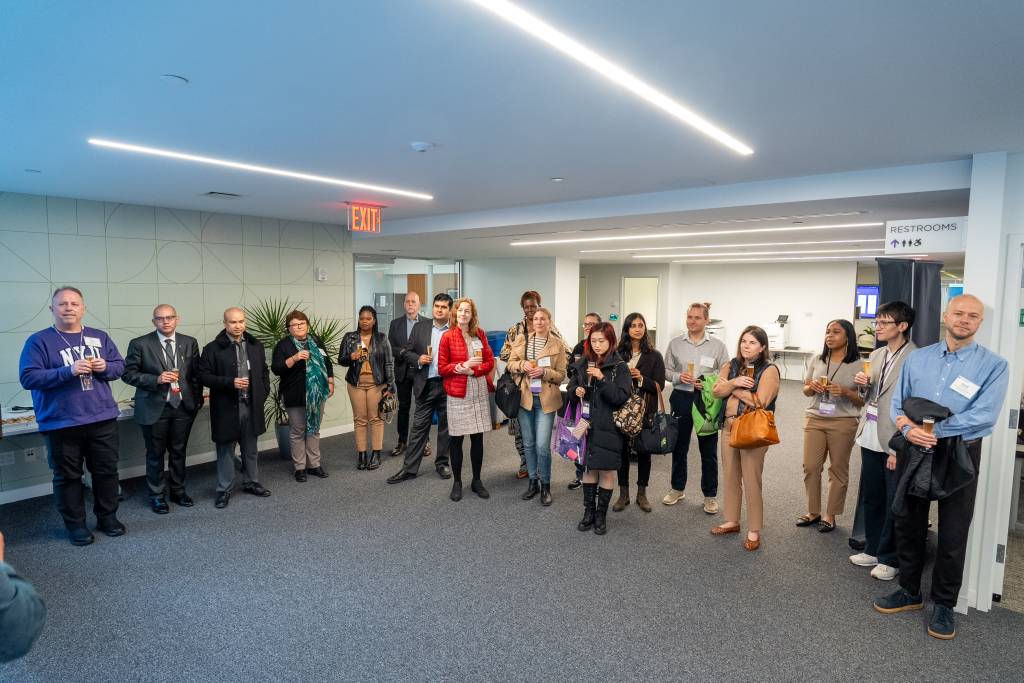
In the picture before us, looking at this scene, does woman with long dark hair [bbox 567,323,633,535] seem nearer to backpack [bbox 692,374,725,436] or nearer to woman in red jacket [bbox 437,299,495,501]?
backpack [bbox 692,374,725,436]

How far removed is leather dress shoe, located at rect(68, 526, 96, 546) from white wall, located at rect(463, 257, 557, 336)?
8.34 m

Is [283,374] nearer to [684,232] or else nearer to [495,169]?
[495,169]

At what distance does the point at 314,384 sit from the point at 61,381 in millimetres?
1906

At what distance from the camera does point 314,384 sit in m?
5.20

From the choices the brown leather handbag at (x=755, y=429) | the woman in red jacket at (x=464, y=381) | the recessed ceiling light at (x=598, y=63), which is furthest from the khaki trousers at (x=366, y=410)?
the recessed ceiling light at (x=598, y=63)

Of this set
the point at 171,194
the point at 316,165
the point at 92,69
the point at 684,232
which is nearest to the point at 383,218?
the point at 171,194

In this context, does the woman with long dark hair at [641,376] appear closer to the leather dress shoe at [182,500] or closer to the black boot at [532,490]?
the black boot at [532,490]

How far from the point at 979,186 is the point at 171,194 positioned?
6.09 meters

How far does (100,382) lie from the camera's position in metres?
3.91

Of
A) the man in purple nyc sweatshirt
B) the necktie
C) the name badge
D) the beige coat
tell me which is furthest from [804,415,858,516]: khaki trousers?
the man in purple nyc sweatshirt

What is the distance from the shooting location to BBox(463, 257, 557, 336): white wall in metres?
11.1

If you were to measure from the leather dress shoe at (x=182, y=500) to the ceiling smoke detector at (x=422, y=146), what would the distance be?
11.4 feet

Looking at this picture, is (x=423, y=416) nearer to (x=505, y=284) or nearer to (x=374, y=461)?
(x=374, y=461)

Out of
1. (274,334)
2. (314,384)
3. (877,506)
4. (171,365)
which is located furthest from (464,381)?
(877,506)
